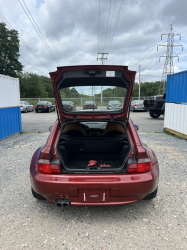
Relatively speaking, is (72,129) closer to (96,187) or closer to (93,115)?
(93,115)

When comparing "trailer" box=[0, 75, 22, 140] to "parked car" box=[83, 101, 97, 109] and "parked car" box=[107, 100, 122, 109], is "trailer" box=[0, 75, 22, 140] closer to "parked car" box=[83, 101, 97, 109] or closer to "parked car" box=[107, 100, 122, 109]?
"parked car" box=[83, 101, 97, 109]

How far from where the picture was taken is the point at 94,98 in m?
3.22

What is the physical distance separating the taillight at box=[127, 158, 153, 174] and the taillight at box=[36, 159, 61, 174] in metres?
0.91

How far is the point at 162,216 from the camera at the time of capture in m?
2.52

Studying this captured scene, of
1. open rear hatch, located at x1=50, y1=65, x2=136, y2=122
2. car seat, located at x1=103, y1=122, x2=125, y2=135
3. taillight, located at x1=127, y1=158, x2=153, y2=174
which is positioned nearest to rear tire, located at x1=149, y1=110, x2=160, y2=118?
car seat, located at x1=103, y1=122, x2=125, y2=135

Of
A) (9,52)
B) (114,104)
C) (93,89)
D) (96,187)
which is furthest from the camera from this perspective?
(9,52)

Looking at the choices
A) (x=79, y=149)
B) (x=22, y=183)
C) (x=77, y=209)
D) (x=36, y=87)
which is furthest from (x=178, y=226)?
(x=36, y=87)

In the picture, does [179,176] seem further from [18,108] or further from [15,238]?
[18,108]

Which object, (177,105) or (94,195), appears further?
(177,105)

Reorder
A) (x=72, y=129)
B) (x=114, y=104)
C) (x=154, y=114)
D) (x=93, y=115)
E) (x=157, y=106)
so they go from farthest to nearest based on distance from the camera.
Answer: (x=154, y=114), (x=157, y=106), (x=72, y=129), (x=114, y=104), (x=93, y=115)

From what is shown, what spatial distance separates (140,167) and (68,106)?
1591 millimetres

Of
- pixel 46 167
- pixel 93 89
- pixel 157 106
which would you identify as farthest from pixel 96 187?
pixel 157 106

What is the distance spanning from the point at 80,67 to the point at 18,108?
23.1ft

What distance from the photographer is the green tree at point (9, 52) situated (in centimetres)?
3912
